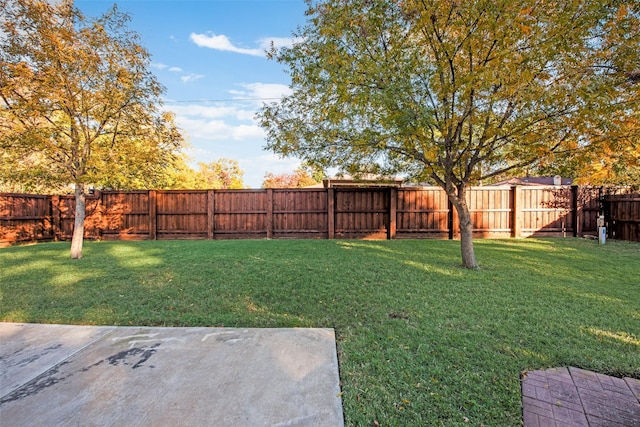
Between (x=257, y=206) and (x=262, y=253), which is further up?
(x=257, y=206)

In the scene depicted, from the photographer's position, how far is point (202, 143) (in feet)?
67.5

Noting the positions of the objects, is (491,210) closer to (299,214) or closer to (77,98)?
(299,214)

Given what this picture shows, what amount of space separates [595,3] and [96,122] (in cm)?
900

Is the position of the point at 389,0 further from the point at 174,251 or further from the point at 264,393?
the point at 174,251

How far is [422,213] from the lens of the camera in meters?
10.2

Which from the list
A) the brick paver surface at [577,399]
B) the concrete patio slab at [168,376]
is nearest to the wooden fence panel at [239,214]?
the concrete patio slab at [168,376]

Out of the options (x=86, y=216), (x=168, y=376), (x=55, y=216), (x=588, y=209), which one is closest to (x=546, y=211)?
(x=588, y=209)

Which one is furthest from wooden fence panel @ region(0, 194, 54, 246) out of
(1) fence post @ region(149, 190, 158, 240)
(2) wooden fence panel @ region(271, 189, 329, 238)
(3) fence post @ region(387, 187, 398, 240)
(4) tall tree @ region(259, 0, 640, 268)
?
(3) fence post @ region(387, 187, 398, 240)

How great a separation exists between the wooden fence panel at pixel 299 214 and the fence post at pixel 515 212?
6290mm

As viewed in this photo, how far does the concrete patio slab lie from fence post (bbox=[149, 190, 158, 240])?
794cm

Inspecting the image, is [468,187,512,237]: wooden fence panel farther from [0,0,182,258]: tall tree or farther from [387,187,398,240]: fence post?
[0,0,182,258]: tall tree

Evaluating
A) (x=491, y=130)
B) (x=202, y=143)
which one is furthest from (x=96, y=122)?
(x=202, y=143)

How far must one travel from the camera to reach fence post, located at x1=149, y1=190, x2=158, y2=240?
410 inches

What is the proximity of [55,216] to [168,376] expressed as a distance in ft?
37.8
